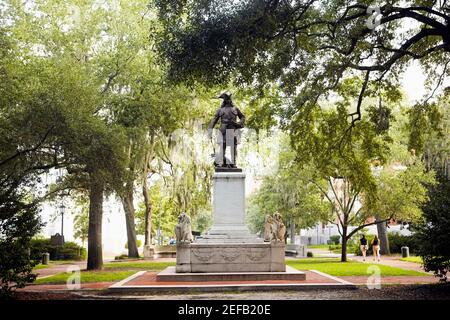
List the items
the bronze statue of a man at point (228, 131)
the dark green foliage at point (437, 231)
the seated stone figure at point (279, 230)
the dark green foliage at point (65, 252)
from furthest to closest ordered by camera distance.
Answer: the dark green foliage at point (65, 252) → the bronze statue of a man at point (228, 131) → the seated stone figure at point (279, 230) → the dark green foliage at point (437, 231)

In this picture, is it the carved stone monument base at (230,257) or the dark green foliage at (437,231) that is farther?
the carved stone monument base at (230,257)

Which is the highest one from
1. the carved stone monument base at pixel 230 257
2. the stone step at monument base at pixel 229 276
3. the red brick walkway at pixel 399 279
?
the carved stone monument base at pixel 230 257

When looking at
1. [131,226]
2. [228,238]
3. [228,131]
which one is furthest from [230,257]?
[131,226]

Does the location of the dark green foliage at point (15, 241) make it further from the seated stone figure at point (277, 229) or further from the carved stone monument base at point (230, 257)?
the seated stone figure at point (277, 229)

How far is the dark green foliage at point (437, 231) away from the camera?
14484 millimetres

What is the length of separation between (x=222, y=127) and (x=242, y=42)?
21.3ft

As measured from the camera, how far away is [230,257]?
18109mm

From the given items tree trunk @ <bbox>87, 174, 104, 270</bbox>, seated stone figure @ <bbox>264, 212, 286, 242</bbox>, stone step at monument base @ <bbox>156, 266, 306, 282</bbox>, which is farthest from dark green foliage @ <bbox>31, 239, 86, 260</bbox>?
seated stone figure @ <bbox>264, 212, 286, 242</bbox>

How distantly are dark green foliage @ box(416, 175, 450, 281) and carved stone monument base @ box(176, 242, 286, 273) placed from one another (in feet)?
16.1

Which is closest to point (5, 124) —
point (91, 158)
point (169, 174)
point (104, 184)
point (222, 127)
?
point (91, 158)

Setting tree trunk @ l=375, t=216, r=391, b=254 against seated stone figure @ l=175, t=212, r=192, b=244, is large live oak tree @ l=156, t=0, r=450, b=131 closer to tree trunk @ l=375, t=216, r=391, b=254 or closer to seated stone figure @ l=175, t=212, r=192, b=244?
seated stone figure @ l=175, t=212, r=192, b=244

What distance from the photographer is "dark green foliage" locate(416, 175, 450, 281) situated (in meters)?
14.5

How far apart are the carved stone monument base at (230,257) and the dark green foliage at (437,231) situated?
16.1ft

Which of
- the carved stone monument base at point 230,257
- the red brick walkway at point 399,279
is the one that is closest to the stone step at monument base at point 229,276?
the carved stone monument base at point 230,257
